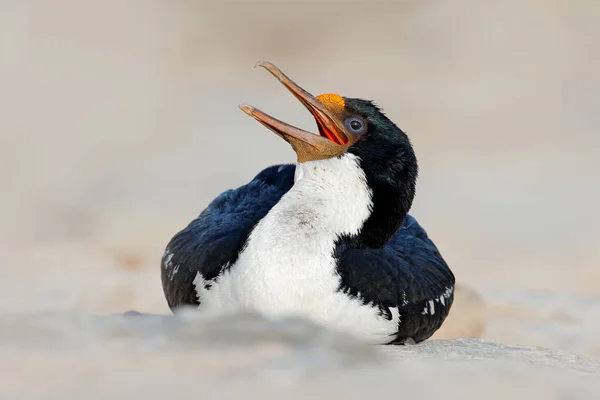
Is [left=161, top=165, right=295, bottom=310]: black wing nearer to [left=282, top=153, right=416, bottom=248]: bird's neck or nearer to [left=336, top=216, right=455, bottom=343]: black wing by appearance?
[left=282, top=153, right=416, bottom=248]: bird's neck

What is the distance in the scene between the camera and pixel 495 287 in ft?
32.2

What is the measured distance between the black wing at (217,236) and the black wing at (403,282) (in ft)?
1.75

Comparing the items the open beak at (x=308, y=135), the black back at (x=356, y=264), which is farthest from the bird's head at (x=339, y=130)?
the black back at (x=356, y=264)

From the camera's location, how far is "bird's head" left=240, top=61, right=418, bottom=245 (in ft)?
18.3

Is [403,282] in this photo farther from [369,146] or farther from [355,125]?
[355,125]

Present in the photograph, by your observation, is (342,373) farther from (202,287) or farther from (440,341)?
(440,341)

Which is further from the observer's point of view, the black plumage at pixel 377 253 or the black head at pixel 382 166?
the black head at pixel 382 166

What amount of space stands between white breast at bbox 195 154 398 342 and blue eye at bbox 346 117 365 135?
0.17 metres

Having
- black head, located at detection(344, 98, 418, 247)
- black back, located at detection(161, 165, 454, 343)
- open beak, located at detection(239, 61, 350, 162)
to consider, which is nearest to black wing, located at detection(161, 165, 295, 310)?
black back, located at detection(161, 165, 454, 343)

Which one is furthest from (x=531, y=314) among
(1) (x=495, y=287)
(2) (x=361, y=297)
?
(2) (x=361, y=297)

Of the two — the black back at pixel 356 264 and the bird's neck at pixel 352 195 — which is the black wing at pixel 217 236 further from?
the bird's neck at pixel 352 195

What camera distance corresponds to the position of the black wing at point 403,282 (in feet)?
17.6

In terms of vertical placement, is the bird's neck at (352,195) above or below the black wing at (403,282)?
above

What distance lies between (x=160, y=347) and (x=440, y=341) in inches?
81.5
